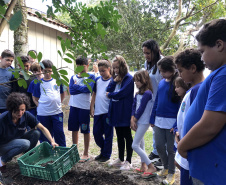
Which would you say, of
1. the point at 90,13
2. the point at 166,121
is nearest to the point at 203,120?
the point at 90,13

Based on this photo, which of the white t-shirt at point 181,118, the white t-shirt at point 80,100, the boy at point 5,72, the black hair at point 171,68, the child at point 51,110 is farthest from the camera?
the white t-shirt at point 80,100

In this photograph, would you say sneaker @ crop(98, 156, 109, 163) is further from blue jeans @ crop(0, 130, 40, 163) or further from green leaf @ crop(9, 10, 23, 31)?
green leaf @ crop(9, 10, 23, 31)

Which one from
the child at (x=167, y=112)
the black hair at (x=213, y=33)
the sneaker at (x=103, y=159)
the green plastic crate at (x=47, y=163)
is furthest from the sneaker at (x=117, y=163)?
the black hair at (x=213, y=33)

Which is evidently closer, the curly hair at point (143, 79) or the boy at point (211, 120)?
the boy at point (211, 120)

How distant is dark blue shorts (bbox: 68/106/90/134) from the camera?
3.98 m

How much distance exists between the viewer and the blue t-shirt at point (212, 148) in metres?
1.08

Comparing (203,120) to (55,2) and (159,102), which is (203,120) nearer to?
(55,2)

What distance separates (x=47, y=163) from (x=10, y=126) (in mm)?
853

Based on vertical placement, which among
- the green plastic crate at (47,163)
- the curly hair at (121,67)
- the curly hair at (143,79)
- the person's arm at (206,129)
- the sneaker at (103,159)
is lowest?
the sneaker at (103,159)

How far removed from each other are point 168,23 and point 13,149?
1087 centimetres

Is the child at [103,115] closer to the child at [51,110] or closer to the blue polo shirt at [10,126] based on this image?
the child at [51,110]

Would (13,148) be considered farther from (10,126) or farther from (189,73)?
(189,73)

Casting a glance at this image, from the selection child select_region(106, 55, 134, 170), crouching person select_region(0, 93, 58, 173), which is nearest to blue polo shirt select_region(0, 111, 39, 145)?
crouching person select_region(0, 93, 58, 173)

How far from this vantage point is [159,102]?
301 cm
